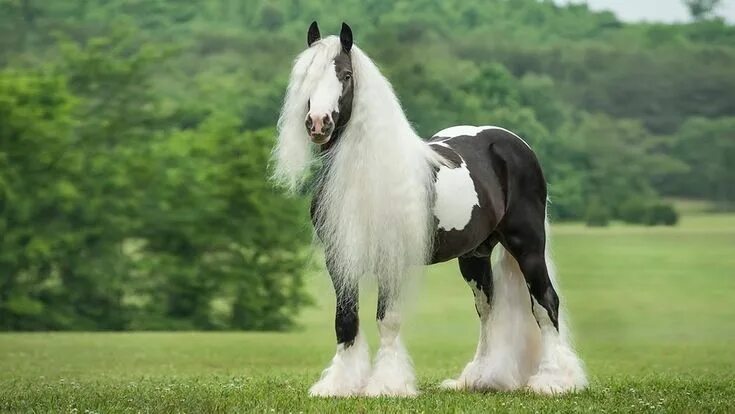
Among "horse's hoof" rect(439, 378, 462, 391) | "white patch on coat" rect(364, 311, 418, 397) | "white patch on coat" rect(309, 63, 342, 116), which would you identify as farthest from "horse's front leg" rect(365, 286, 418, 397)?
"white patch on coat" rect(309, 63, 342, 116)

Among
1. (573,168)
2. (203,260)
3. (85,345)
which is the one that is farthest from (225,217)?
(573,168)

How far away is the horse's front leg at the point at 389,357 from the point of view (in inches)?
306

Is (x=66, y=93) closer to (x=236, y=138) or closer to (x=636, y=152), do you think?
(x=236, y=138)

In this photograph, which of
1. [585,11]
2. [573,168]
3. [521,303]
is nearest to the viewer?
[521,303]

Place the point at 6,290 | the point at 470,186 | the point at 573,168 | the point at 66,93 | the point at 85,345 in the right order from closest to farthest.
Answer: the point at 470,186 → the point at 85,345 → the point at 6,290 → the point at 66,93 → the point at 573,168

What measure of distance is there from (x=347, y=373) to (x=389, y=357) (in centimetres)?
30

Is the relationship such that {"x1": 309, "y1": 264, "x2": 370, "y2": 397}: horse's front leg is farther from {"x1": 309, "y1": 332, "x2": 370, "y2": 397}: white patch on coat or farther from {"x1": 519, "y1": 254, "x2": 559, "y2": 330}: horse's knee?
{"x1": 519, "y1": 254, "x2": 559, "y2": 330}: horse's knee

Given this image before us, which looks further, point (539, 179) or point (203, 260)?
point (203, 260)

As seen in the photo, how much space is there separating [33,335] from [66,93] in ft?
37.7

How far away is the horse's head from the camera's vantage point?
7.39m

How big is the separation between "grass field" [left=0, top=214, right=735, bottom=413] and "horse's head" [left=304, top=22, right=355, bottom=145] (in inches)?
45.7

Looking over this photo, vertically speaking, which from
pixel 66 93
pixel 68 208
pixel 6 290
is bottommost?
pixel 6 290

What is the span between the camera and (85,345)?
797 inches

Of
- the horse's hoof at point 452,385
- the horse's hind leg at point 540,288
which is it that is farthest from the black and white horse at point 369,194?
the horse's hoof at point 452,385
